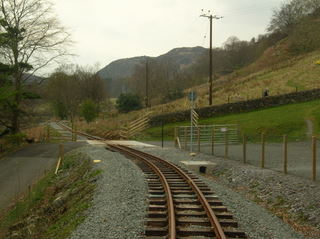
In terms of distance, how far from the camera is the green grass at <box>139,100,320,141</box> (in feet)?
105

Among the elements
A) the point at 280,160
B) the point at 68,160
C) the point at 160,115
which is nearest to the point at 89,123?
the point at 160,115

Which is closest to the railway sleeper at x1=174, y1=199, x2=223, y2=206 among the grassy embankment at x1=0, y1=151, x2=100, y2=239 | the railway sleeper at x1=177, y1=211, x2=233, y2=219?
the railway sleeper at x1=177, y1=211, x2=233, y2=219

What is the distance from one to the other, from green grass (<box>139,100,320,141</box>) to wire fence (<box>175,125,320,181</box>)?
3414mm

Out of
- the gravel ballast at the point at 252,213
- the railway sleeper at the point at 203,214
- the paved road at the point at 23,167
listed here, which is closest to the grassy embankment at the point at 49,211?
the paved road at the point at 23,167

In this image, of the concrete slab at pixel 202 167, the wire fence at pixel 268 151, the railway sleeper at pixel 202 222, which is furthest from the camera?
the concrete slab at pixel 202 167

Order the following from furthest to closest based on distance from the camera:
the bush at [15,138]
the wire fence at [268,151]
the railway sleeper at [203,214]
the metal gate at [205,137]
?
the bush at [15,138] → the metal gate at [205,137] → the wire fence at [268,151] → the railway sleeper at [203,214]

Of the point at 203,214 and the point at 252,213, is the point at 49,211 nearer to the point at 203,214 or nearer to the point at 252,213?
the point at 203,214

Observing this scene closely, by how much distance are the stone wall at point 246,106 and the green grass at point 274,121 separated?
1079 mm

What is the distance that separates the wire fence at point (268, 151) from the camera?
13.4m

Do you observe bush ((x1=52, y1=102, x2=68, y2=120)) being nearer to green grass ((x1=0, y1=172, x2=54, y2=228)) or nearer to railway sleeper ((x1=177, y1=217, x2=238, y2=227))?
green grass ((x1=0, y1=172, x2=54, y2=228))

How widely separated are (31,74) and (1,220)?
22.8 m

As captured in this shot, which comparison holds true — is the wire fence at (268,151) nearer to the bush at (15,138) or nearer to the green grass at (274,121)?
the green grass at (274,121)

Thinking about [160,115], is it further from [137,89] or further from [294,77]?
[137,89]

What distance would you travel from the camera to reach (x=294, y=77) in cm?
5534
